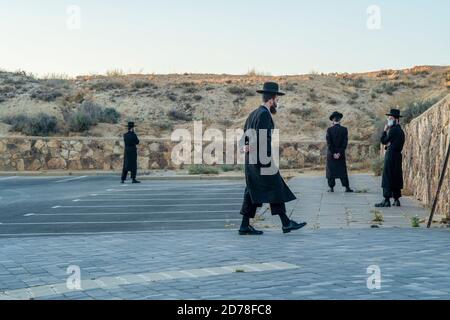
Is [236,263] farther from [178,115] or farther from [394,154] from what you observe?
[178,115]

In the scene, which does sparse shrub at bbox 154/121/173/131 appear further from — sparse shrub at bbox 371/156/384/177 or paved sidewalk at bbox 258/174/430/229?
paved sidewalk at bbox 258/174/430/229

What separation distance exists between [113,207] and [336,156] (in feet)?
20.4

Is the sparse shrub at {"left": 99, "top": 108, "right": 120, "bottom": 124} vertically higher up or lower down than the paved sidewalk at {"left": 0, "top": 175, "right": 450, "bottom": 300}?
higher up

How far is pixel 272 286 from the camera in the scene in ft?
22.4

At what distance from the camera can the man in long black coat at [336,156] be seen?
19656 mm

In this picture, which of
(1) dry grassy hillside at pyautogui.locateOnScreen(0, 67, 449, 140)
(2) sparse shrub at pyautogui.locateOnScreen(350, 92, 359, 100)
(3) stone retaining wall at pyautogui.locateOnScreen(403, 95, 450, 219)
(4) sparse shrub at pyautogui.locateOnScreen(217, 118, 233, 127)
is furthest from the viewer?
(2) sparse shrub at pyautogui.locateOnScreen(350, 92, 359, 100)

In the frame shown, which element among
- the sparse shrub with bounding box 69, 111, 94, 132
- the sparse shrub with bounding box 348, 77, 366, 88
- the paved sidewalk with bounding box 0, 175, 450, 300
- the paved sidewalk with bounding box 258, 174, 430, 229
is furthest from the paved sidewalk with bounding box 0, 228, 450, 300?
the sparse shrub with bounding box 348, 77, 366, 88

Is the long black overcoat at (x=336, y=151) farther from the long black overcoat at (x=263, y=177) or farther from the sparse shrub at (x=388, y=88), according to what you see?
the sparse shrub at (x=388, y=88)

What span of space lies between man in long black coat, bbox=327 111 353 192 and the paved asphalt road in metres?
2.55

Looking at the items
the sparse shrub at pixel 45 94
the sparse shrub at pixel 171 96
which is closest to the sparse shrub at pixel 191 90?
the sparse shrub at pixel 171 96

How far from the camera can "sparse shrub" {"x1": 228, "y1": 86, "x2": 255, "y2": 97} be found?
5367 centimetres
